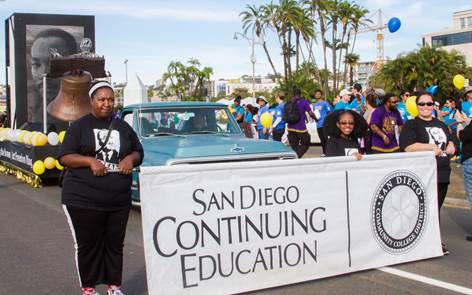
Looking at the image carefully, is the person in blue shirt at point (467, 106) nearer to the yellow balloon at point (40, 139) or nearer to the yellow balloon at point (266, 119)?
the yellow balloon at point (266, 119)

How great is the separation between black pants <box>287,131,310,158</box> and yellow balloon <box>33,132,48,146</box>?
529 centimetres

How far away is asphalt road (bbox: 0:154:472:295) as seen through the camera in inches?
207

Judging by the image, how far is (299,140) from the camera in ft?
44.6

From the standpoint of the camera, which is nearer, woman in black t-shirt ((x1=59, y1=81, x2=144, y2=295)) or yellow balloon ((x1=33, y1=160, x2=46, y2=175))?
woman in black t-shirt ((x1=59, y1=81, x2=144, y2=295))

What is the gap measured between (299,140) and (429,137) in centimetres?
730

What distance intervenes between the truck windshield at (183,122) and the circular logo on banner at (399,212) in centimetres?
372

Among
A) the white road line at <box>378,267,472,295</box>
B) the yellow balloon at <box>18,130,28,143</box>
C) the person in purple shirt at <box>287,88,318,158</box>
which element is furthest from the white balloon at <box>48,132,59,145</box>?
the white road line at <box>378,267,472,295</box>

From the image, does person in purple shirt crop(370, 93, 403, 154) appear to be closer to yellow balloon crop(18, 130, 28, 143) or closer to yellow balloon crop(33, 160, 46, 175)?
yellow balloon crop(33, 160, 46, 175)

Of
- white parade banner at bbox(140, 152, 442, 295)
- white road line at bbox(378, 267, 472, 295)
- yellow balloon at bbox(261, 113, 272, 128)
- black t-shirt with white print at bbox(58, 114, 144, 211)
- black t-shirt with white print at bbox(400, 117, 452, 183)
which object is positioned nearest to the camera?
black t-shirt with white print at bbox(58, 114, 144, 211)

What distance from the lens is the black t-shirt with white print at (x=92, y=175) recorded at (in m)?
4.41

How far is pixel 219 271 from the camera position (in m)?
4.94

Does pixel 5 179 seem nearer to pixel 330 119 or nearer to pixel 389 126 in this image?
pixel 389 126

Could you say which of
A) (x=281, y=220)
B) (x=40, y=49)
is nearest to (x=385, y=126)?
(x=281, y=220)

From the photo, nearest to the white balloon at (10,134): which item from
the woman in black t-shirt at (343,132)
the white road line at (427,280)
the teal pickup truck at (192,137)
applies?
the teal pickup truck at (192,137)
